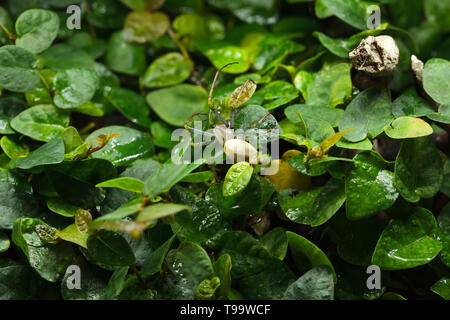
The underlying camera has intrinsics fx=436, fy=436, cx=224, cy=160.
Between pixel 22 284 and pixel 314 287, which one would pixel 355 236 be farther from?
pixel 22 284

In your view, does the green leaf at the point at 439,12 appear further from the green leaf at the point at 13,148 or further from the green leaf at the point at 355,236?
the green leaf at the point at 13,148

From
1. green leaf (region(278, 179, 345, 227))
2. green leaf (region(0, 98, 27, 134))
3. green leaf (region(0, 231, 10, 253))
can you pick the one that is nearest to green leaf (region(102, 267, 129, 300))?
green leaf (region(0, 231, 10, 253))

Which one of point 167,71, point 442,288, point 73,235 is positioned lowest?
point 442,288

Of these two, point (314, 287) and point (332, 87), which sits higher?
point (332, 87)

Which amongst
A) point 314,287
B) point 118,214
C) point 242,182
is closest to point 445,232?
point 314,287

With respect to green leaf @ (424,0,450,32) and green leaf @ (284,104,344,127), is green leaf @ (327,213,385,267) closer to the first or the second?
green leaf @ (284,104,344,127)

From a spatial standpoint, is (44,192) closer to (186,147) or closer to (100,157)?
(100,157)
